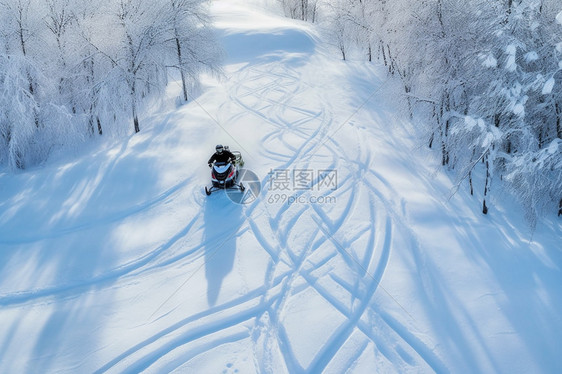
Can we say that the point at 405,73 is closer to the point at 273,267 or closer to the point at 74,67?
the point at 273,267

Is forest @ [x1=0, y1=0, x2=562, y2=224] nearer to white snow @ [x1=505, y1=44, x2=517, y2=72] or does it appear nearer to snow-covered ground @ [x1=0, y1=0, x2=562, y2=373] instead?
white snow @ [x1=505, y1=44, x2=517, y2=72]

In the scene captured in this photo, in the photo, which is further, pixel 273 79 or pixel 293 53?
pixel 293 53

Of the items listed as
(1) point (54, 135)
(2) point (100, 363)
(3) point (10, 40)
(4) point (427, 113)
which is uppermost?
(3) point (10, 40)

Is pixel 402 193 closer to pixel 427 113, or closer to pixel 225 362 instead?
pixel 427 113

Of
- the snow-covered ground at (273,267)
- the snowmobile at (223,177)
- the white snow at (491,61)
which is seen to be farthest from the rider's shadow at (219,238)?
the white snow at (491,61)

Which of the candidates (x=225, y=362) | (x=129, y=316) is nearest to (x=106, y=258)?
(x=129, y=316)

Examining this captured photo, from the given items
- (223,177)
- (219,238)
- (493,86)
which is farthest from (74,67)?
(493,86)
